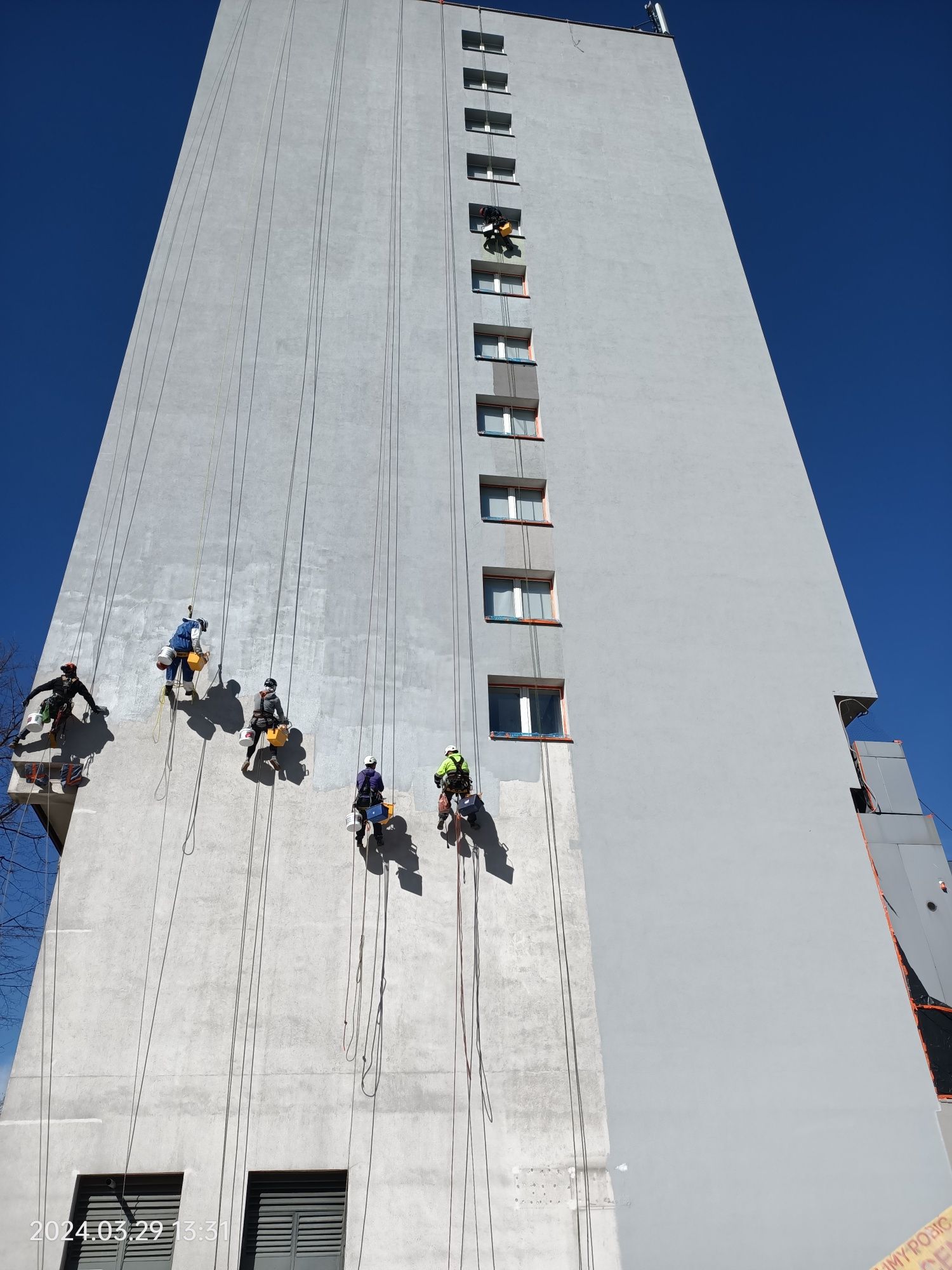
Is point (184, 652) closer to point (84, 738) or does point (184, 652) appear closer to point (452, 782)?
point (84, 738)

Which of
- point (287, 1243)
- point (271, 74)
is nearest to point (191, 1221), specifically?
point (287, 1243)

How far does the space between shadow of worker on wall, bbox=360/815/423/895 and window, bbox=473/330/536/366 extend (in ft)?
38.4

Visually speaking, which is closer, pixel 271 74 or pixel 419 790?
pixel 419 790

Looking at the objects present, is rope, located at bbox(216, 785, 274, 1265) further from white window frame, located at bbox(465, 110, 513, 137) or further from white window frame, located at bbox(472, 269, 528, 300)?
white window frame, located at bbox(465, 110, 513, 137)

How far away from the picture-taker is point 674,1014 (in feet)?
44.0

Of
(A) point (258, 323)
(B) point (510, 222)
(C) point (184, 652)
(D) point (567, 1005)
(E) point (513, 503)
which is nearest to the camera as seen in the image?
(D) point (567, 1005)

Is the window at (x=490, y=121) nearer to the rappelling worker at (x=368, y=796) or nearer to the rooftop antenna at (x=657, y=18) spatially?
the rooftop antenna at (x=657, y=18)

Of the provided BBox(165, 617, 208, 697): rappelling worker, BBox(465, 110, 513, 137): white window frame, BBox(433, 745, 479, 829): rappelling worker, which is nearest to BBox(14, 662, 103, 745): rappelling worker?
BBox(165, 617, 208, 697): rappelling worker

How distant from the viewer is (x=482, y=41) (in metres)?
27.8

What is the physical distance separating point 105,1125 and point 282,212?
1962cm

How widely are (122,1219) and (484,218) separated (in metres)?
21.9

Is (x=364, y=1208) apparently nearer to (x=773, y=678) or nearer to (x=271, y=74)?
(x=773, y=678)

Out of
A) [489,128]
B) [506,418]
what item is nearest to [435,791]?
[506,418]

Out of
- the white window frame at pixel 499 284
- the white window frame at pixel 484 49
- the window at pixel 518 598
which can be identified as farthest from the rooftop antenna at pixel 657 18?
the window at pixel 518 598
